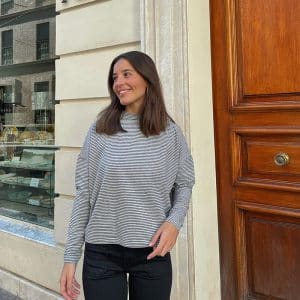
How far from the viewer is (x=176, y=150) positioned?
203cm

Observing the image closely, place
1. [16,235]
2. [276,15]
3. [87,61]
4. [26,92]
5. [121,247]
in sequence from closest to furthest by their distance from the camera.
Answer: [121,247]
[276,15]
[87,61]
[16,235]
[26,92]

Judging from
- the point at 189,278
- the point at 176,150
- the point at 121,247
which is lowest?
the point at 189,278

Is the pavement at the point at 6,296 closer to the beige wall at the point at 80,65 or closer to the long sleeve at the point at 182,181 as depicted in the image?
the beige wall at the point at 80,65

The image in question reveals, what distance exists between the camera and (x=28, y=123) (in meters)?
5.13

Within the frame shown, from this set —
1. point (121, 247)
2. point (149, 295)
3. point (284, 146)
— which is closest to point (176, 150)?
point (121, 247)

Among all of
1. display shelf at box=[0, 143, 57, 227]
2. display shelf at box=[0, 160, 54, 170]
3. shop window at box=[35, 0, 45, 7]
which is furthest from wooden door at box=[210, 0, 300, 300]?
shop window at box=[35, 0, 45, 7]

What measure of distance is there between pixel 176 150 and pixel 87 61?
2.00 m

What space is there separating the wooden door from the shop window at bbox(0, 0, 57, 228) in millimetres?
2032

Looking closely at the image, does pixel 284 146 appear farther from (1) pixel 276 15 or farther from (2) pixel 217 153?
(1) pixel 276 15

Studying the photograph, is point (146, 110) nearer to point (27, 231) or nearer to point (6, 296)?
point (27, 231)

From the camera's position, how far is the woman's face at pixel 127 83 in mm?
1955

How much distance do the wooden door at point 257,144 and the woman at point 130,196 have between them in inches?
43.0

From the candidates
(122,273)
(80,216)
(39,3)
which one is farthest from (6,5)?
(122,273)

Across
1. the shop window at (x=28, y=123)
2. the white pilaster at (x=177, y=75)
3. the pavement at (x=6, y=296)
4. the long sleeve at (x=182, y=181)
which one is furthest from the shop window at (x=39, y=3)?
the long sleeve at (x=182, y=181)
